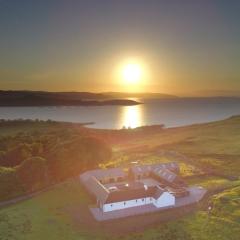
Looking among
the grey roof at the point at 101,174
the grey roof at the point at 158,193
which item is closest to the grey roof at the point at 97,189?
the grey roof at the point at 101,174

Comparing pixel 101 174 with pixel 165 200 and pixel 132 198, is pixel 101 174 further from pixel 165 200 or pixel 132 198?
pixel 165 200

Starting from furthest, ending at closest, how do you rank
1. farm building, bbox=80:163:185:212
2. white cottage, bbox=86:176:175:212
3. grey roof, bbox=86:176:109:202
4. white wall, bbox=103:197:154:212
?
grey roof, bbox=86:176:109:202 < farm building, bbox=80:163:185:212 < white cottage, bbox=86:176:175:212 < white wall, bbox=103:197:154:212

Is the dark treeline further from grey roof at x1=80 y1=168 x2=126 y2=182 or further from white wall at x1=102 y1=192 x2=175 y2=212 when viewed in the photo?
white wall at x1=102 y1=192 x2=175 y2=212

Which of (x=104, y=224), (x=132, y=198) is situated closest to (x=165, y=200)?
(x=132, y=198)

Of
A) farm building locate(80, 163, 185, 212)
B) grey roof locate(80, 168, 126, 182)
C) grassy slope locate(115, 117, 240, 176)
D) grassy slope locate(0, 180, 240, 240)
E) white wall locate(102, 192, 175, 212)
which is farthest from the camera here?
grassy slope locate(115, 117, 240, 176)

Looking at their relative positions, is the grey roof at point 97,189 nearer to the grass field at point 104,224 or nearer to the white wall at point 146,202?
the grass field at point 104,224

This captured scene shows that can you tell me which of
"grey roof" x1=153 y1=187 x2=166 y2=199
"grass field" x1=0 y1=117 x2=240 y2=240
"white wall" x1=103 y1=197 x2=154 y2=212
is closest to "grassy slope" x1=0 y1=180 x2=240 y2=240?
"grass field" x1=0 y1=117 x2=240 y2=240
